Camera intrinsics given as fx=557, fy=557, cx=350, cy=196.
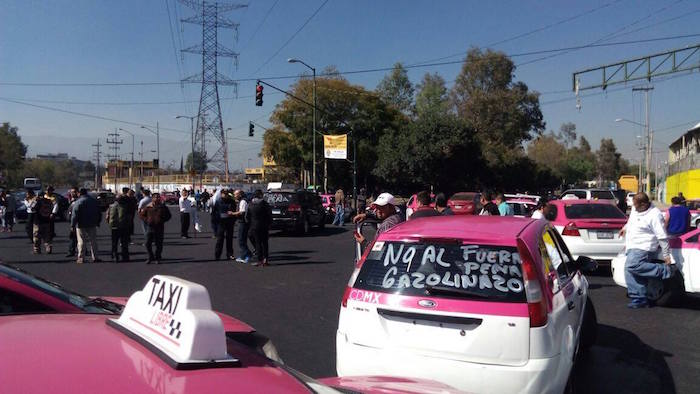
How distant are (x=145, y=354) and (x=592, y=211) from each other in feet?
38.0

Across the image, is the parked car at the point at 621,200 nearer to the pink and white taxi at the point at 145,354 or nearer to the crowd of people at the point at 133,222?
the crowd of people at the point at 133,222

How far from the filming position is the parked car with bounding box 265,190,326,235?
784 inches

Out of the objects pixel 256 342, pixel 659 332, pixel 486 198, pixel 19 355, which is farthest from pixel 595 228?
pixel 19 355

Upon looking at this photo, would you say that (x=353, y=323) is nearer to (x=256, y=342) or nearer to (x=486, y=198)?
(x=256, y=342)

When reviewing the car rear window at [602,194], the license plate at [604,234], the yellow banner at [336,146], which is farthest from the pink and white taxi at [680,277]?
the yellow banner at [336,146]

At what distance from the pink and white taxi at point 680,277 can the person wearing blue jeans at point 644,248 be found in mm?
157

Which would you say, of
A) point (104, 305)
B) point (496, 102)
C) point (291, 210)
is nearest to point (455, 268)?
point (104, 305)

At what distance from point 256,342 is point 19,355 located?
6.88 ft

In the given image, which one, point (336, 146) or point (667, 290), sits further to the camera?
point (336, 146)

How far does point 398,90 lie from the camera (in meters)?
63.6

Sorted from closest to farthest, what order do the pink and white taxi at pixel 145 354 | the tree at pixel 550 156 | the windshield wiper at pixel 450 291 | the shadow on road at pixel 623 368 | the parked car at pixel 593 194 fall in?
1. the pink and white taxi at pixel 145 354
2. the windshield wiper at pixel 450 291
3. the shadow on road at pixel 623 368
4. the parked car at pixel 593 194
5. the tree at pixel 550 156

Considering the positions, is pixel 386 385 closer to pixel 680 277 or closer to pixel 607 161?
pixel 680 277

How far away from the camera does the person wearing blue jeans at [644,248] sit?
7852 mm

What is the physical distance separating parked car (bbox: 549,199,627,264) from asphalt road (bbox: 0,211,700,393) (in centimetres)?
55
